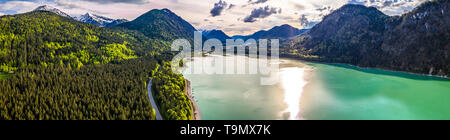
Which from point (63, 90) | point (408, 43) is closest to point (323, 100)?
point (63, 90)

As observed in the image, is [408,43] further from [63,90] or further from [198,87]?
[63,90]

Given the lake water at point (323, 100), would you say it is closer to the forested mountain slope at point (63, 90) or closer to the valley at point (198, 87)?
the valley at point (198, 87)

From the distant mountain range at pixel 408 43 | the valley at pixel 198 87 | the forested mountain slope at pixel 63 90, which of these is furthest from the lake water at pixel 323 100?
the distant mountain range at pixel 408 43

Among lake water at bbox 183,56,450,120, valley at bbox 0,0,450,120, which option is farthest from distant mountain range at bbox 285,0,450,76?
lake water at bbox 183,56,450,120

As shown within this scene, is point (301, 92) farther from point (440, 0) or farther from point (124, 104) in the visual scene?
point (440, 0)

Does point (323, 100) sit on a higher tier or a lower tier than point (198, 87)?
lower

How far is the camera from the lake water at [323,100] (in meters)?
42.0

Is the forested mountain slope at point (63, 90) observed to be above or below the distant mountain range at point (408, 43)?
below

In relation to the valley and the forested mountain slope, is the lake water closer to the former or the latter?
the valley

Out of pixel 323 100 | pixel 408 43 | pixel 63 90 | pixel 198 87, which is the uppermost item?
pixel 408 43

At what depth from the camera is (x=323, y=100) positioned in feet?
168

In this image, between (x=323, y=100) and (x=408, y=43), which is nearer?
(x=323, y=100)

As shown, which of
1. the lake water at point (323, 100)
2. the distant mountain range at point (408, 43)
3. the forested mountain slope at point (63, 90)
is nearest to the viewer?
the forested mountain slope at point (63, 90)

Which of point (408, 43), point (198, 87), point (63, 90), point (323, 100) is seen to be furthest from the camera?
point (408, 43)
